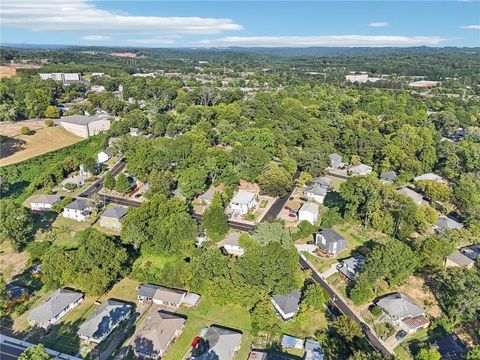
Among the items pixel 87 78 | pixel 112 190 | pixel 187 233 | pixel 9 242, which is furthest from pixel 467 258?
pixel 87 78

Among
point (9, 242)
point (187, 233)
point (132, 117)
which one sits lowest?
point (9, 242)

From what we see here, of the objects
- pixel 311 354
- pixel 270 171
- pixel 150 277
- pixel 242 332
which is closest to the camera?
pixel 311 354

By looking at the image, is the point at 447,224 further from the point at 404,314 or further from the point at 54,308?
the point at 54,308

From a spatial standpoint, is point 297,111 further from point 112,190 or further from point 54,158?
point 54,158

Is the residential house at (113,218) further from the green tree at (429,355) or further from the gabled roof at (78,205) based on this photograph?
the green tree at (429,355)

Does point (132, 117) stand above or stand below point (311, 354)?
above

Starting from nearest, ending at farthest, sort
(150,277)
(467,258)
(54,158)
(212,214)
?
(150,277) < (467,258) < (212,214) < (54,158)

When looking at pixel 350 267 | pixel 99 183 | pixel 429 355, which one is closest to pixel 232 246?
pixel 350 267

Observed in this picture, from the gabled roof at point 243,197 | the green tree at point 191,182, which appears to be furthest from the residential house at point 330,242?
the green tree at point 191,182
